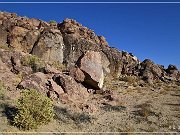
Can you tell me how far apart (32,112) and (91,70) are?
10.8 meters

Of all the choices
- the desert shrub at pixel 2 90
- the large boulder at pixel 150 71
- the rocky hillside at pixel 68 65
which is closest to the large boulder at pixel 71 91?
Answer: the rocky hillside at pixel 68 65

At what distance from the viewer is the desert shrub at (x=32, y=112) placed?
17.3 meters

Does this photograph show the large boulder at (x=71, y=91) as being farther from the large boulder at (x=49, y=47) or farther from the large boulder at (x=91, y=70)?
the large boulder at (x=49, y=47)

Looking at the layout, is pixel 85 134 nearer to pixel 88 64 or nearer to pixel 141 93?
pixel 88 64

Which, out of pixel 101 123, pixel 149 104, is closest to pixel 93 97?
pixel 149 104

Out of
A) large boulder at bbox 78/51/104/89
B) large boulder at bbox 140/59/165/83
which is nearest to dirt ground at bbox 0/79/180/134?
large boulder at bbox 78/51/104/89

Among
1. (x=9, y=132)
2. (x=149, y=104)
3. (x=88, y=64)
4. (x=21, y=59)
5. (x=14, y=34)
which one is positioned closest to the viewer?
(x=9, y=132)

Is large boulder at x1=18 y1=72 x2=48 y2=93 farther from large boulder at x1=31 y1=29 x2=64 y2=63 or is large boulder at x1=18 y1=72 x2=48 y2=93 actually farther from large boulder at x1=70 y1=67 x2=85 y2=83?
large boulder at x1=31 y1=29 x2=64 y2=63

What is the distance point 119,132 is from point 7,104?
7.62 m

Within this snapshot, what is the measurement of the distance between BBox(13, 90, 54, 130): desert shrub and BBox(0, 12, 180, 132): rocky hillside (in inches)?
148

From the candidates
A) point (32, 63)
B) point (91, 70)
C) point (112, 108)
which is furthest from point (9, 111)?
point (32, 63)

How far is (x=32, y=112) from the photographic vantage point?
18.2 meters

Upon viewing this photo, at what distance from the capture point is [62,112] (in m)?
20.8

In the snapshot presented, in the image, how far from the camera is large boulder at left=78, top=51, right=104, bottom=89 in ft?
91.2
